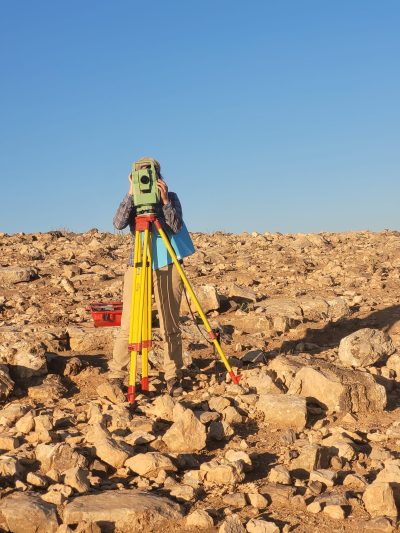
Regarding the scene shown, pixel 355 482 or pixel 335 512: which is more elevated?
pixel 355 482

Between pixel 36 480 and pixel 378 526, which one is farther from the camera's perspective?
pixel 36 480

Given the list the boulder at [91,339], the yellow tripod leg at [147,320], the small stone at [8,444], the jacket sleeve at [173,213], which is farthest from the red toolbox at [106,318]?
the small stone at [8,444]

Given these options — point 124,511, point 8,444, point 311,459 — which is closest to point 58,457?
point 8,444

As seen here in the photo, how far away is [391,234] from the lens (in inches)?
571

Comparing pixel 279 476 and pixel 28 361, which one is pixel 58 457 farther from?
pixel 28 361

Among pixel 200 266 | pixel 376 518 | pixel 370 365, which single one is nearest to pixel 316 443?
pixel 376 518

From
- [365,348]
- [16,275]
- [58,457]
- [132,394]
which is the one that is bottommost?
[58,457]

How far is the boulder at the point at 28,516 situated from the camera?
3186 millimetres

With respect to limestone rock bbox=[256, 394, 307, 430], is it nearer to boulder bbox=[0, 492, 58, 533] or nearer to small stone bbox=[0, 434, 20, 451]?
small stone bbox=[0, 434, 20, 451]

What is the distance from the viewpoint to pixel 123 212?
5430mm

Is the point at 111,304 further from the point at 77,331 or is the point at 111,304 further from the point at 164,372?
the point at 164,372

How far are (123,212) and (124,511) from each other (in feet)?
9.09

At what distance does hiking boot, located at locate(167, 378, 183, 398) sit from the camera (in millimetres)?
5453

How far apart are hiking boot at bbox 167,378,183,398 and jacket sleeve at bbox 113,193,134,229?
1412mm
